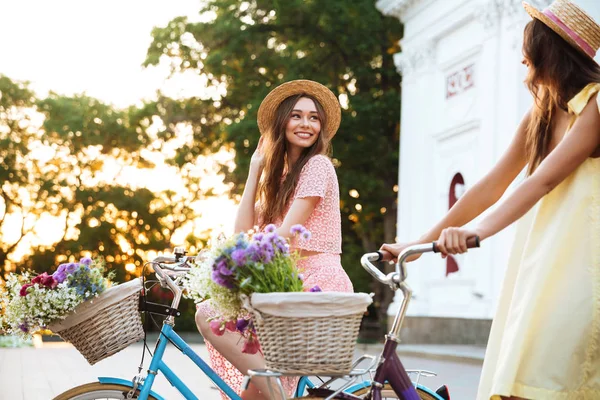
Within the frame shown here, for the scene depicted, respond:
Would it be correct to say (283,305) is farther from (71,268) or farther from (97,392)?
(97,392)

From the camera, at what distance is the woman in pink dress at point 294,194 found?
3453 mm

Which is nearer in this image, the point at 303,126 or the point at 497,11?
the point at 303,126

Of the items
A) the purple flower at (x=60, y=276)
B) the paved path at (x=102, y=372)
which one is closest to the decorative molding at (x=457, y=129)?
the paved path at (x=102, y=372)

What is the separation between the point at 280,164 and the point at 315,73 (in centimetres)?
2086

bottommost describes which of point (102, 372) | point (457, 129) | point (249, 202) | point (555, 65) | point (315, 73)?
point (102, 372)

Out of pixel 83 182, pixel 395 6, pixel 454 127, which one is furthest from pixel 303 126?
pixel 83 182

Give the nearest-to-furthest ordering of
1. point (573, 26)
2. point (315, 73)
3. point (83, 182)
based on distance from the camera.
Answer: point (573, 26), point (315, 73), point (83, 182)

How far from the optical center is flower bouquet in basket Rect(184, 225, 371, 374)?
A: 2424 millimetres

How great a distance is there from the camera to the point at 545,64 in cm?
259

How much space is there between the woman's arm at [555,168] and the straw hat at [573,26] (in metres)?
0.16

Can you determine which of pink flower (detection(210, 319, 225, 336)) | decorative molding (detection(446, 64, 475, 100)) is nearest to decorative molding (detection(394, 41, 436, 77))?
decorative molding (detection(446, 64, 475, 100))

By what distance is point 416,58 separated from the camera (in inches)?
838

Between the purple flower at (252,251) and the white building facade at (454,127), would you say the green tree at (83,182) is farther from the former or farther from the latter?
the purple flower at (252,251)

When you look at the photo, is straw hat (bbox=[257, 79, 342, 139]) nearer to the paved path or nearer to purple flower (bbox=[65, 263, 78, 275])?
purple flower (bbox=[65, 263, 78, 275])
